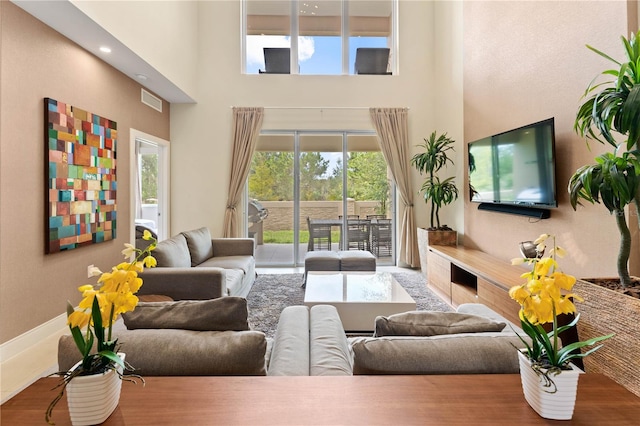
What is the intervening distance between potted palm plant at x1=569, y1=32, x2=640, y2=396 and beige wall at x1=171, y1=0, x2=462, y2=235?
398cm

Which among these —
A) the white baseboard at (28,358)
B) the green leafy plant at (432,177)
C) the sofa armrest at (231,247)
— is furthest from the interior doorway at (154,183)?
the green leafy plant at (432,177)

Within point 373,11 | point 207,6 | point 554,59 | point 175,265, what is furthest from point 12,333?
point 373,11

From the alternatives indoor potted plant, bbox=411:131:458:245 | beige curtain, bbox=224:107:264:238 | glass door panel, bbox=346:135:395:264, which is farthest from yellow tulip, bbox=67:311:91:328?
glass door panel, bbox=346:135:395:264

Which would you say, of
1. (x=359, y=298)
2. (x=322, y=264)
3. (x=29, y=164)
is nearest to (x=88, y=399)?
(x=359, y=298)

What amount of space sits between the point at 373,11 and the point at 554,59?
12.8 ft

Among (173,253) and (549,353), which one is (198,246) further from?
(549,353)

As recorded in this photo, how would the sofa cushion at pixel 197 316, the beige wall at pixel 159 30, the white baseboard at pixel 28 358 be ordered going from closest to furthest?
the sofa cushion at pixel 197 316
the white baseboard at pixel 28 358
the beige wall at pixel 159 30

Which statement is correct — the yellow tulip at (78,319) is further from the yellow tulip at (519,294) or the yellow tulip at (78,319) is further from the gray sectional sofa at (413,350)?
the yellow tulip at (519,294)

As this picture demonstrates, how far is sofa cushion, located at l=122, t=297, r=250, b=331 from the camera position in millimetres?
1325

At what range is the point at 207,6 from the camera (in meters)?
5.78

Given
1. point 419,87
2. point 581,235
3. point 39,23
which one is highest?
point 419,87

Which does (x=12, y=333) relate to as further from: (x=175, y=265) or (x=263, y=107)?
(x=263, y=107)

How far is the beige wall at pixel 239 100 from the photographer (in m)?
5.80

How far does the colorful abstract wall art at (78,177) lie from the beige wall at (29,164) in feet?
0.27
